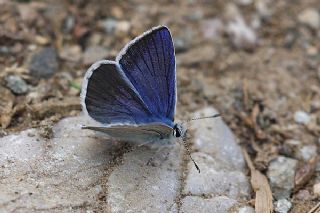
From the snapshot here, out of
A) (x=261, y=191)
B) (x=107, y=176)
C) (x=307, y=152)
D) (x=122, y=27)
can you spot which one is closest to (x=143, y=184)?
(x=107, y=176)

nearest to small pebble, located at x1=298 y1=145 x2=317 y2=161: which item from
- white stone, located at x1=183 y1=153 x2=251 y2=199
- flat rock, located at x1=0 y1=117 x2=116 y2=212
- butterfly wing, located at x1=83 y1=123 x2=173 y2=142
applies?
white stone, located at x1=183 y1=153 x2=251 y2=199

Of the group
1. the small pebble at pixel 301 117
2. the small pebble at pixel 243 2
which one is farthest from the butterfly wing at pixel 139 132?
the small pebble at pixel 243 2

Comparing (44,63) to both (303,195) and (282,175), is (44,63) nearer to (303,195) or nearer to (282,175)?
(282,175)

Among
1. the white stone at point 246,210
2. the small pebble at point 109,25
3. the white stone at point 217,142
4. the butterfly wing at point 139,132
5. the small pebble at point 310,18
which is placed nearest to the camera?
the butterfly wing at point 139,132

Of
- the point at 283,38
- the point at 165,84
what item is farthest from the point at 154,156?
the point at 283,38

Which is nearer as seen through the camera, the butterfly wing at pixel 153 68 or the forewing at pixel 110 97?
the forewing at pixel 110 97

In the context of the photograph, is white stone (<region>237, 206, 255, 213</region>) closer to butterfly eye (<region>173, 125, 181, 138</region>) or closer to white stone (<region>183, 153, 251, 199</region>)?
white stone (<region>183, 153, 251, 199</region>)

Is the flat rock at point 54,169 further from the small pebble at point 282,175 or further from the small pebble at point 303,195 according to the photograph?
the small pebble at point 303,195
